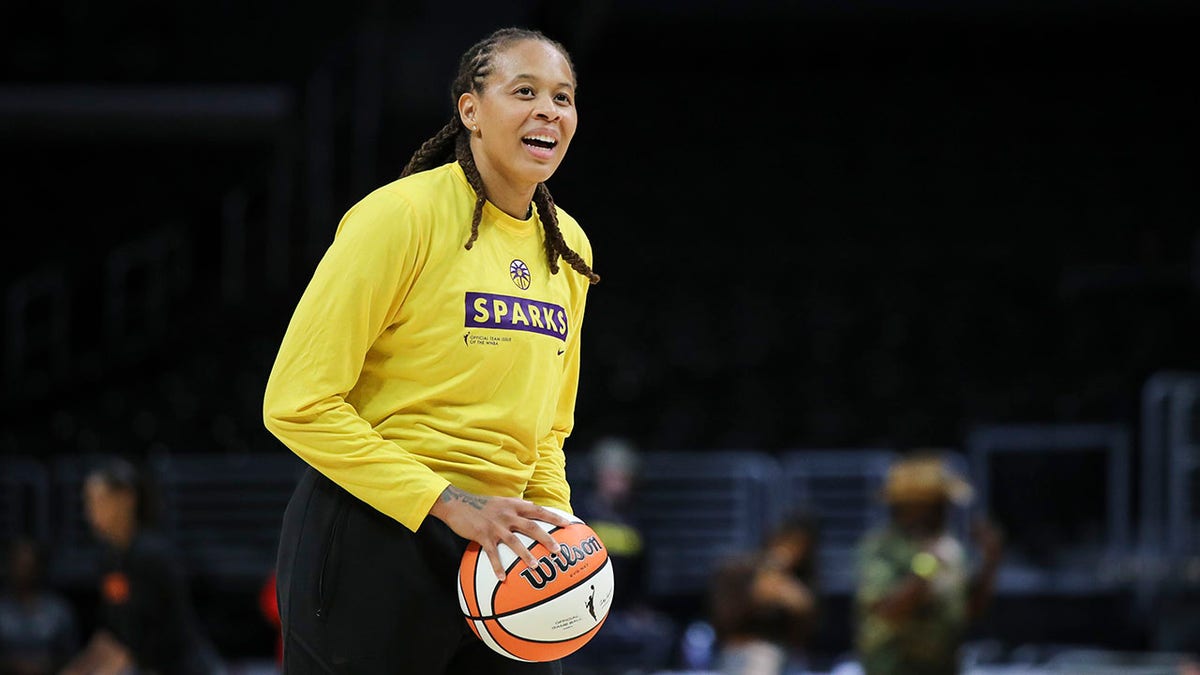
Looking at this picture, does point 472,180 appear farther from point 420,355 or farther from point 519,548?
point 519,548

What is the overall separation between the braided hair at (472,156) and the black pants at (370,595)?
0.53 metres

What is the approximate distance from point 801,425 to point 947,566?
8681mm

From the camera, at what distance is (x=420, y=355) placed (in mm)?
2932

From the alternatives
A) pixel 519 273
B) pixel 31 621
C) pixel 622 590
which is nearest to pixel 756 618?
pixel 622 590

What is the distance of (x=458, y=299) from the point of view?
294cm

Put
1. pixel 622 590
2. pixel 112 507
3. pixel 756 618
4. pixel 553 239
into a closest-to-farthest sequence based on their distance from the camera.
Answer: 1. pixel 553 239
2. pixel 112 507
3. pixel 756 618
4. pixel 622 590

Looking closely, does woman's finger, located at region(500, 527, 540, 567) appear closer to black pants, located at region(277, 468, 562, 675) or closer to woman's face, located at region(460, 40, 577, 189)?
black pants, located at region(277, 468, 562, 675)

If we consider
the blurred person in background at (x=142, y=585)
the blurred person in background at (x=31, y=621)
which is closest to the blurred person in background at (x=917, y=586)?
the blurred person in background at (x=142, y=585)

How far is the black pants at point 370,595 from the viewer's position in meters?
2.88

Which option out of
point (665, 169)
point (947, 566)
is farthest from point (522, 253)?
point (665, 169)

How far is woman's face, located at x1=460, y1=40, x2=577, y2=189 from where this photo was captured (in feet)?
9.84

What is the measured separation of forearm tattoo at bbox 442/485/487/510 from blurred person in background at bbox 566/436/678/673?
748cm

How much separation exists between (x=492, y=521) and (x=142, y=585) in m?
4.16

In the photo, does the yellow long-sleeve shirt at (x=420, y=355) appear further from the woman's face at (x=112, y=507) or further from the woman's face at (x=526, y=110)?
the woman's face at (x=112, y=507)
